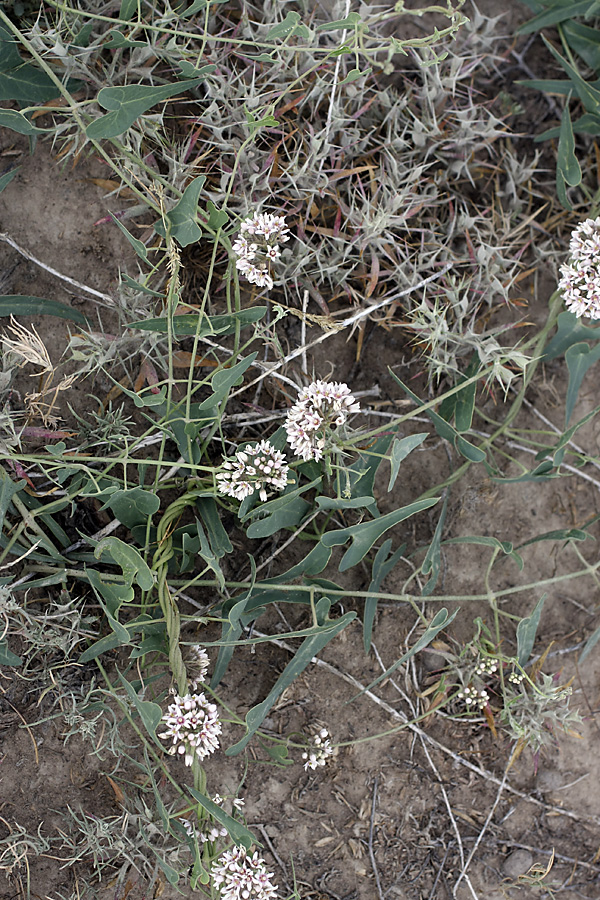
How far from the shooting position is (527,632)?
204 cm

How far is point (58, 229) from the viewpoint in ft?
6.86

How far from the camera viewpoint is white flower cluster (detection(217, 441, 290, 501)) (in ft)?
5.64

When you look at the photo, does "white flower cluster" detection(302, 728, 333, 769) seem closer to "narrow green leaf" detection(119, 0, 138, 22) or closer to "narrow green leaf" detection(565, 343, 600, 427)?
"narrow green leaf" detection(565, 343, 600, 427)

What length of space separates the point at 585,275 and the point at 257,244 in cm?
91

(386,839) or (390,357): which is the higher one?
(390,357)

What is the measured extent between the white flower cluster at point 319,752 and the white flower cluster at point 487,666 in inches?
20.0

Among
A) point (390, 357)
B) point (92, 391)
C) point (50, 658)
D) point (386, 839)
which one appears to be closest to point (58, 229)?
point (92, 391)

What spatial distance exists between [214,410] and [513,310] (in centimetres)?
114

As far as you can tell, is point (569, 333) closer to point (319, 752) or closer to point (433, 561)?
point (433, 561)

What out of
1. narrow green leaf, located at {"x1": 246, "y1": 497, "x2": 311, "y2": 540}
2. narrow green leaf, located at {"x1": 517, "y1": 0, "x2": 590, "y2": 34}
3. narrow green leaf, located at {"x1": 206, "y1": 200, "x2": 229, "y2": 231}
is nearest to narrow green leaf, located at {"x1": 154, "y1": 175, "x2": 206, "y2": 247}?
narrow green leaf, located at {"x1": 206, "y1": 200, "x2": 229, "y2": 231}

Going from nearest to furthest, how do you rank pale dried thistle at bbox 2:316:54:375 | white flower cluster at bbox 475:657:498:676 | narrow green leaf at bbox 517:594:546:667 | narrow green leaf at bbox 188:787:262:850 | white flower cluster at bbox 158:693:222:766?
narrow green leaf at bbox 188:787:262:850 < white flower cluster at bbox 158:693:222:766 < pale dried thistle at bbox 2:316:54:375 < narrow green leaf at bbox 517:594:546:667 < white flower cluster at bbox 475:657:498:676

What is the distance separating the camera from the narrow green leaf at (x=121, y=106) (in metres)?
1.65

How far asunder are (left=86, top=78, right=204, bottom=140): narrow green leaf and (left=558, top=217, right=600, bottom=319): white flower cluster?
47.0 inches

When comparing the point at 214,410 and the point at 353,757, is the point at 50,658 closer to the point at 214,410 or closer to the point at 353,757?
the point at 214,410
